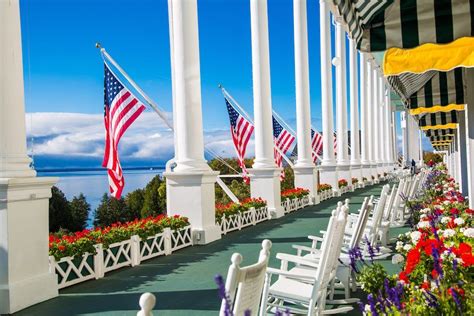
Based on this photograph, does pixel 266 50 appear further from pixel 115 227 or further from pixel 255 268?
pixel 255 268

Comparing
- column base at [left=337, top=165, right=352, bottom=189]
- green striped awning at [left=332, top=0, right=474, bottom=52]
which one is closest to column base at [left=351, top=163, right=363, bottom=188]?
column base at [left=337, top=165, right=352, bottom=189]

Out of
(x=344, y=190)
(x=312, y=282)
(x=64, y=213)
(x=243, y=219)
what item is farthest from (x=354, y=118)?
(x=312, y=282)

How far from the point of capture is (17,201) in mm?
7230

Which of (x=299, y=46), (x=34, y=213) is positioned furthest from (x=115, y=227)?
(x=299, y=46)

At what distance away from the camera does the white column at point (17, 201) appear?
7.04m

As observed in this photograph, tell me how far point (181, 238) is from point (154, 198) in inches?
670

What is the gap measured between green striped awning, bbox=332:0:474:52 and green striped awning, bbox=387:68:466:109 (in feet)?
13.2

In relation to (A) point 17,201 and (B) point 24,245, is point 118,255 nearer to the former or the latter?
(B) point 24,245

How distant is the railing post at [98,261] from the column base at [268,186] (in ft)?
28.8

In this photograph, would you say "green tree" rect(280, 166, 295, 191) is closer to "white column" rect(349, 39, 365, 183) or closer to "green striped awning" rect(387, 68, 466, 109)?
"white column" rect(349, 39, 365, 183)

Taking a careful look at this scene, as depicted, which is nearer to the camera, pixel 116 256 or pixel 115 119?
pixel 116 256

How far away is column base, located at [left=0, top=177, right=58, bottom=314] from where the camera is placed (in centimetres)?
699

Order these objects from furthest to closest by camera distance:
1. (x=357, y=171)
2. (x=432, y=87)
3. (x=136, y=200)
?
(x=357, y=171), (x=136, y=200), (x=432, y=87)

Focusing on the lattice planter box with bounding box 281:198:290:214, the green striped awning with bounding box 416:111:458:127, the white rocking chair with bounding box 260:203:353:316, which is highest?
the green striped awning with bounding box 416:111:458:127
